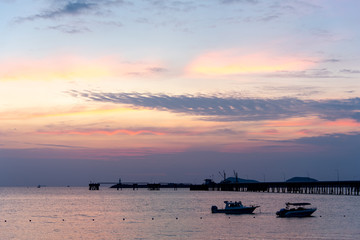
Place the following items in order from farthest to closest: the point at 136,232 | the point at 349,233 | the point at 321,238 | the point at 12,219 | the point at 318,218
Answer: the point at 12,219 → the point at 318,218 → the point at 136,232 → the point at 349,233 → the point at 321,238

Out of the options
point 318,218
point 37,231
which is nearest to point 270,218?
point 318,218

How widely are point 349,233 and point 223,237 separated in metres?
17.5

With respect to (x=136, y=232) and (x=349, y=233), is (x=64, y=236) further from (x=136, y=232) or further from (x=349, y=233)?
(x=349, y=233)

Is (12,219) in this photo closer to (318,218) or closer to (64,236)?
(64,236)

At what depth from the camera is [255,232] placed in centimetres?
7381

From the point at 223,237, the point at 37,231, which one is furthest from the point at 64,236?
the point at 223,237

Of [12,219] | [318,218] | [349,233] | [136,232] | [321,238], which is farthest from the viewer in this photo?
[12,219]

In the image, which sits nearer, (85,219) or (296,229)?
(296,229)

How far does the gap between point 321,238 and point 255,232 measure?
34.9 ft

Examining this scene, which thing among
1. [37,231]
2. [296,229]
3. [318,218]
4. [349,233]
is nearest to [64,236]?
[37,231]

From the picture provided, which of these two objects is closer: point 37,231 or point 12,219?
point 37,231

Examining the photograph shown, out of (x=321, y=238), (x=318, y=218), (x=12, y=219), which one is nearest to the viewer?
(x=321, y=238)

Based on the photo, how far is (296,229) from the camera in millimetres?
76812

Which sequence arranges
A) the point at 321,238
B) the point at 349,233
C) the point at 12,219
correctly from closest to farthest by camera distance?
the point at 321,238
the point at 349,233
the point at 12,219
